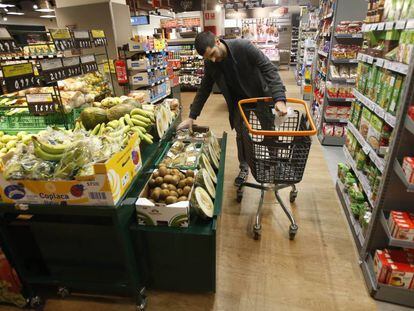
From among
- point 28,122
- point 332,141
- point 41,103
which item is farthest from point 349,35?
point 28,122

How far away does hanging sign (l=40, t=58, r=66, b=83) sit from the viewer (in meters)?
2.09

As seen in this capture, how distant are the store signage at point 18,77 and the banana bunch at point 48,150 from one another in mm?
642

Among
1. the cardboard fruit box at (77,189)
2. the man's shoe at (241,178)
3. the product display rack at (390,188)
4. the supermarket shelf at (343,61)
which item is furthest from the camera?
the supermarket shelf at (343,61)

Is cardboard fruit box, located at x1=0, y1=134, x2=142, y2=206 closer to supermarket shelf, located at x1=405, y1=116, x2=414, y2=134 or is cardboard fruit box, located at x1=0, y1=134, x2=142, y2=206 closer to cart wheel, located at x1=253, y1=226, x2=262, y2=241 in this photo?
cart wheel, located at x1=253, y1=226, x2=262, y2=241

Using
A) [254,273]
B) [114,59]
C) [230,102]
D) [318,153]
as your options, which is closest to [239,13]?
[114,59]

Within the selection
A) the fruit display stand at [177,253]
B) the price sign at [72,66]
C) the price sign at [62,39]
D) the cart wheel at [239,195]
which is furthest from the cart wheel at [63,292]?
the price sign at [62,39]

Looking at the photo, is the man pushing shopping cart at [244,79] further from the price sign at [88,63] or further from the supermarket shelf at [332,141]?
the supermarket shelf at [332,141]

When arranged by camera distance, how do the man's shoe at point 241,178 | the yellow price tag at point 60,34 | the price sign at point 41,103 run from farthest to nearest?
the man's shoe at point 241,178
the yellow price tag at point 60,34
the price sign at point 41,103

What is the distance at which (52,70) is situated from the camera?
218 cm

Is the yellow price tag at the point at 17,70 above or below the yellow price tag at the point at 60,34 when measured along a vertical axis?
below

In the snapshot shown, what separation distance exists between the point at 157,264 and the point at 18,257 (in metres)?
0.93

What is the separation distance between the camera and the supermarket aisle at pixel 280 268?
1.94 m

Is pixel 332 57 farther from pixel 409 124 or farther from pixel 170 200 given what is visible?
pixel 170 200

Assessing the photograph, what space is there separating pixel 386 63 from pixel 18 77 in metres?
2.69
